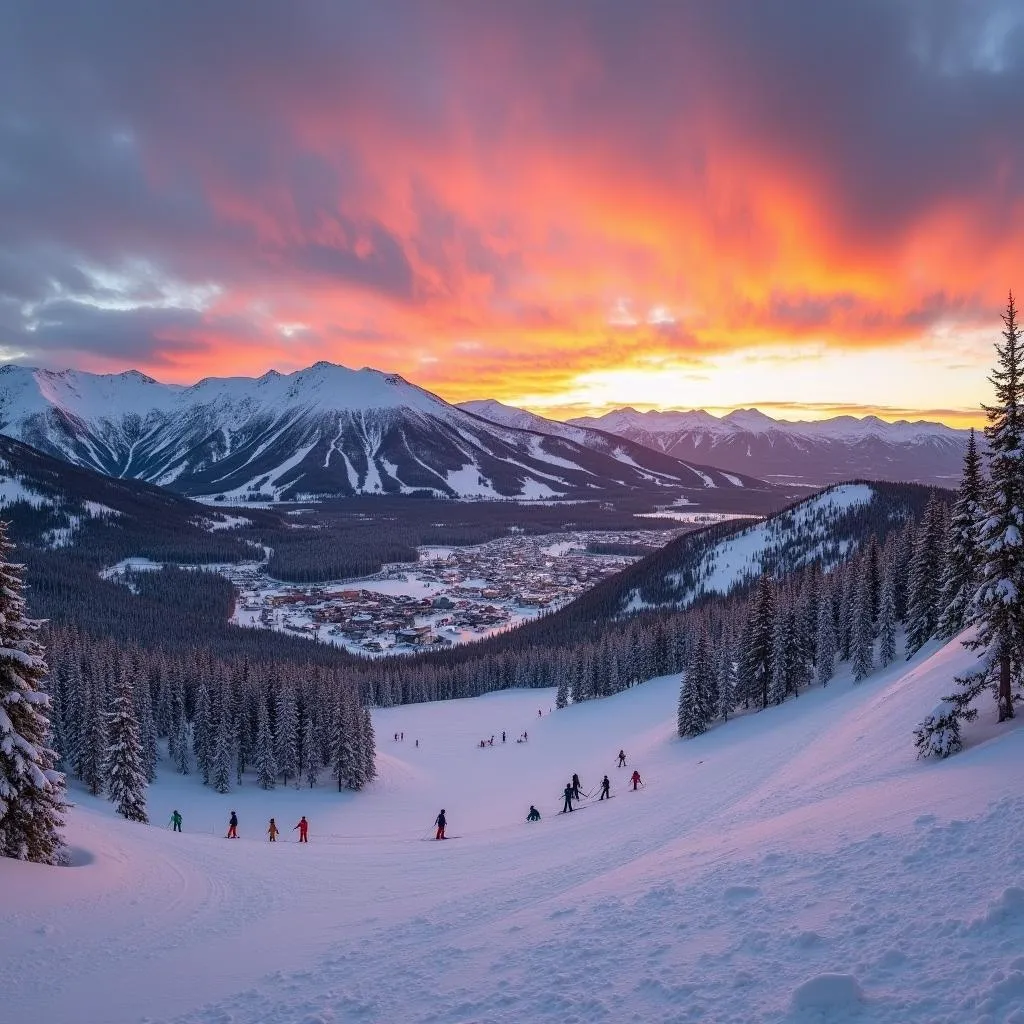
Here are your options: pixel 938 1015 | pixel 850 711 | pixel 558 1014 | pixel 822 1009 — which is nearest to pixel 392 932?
pixel 558 1014

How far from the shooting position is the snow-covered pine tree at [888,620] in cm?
4784

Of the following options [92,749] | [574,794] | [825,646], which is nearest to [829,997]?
[574,794]

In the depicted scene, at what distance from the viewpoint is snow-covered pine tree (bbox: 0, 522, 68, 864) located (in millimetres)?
17922

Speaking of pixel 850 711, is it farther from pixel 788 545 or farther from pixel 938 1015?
pixel 788 545

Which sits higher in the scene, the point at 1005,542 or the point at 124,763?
the point at 1005,542

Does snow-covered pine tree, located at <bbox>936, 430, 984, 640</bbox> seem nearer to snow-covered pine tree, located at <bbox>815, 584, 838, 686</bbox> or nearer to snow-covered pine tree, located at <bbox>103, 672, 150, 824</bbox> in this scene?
snow-covered pine tree, located at <bbox>815, 584, 838, 686</bbox>

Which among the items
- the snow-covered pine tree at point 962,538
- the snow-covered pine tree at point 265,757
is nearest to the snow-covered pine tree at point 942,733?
the snow-covered pine tree at point 962,538

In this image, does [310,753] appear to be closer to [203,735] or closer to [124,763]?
[203,735]

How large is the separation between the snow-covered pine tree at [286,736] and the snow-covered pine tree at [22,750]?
32144 millimetres

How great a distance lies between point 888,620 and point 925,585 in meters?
7.74

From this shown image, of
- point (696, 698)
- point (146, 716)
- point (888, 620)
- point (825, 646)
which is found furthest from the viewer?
point (146, 716)

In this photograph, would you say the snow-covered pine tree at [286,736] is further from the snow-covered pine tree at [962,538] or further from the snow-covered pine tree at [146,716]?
the snow-covered pine tree at [962,538]

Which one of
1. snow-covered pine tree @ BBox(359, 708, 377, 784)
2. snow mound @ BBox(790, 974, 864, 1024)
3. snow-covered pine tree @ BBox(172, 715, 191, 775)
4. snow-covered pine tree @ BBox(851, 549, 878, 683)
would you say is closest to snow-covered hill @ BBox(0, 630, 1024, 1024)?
snow mound @ BBox(790, 974, 864, 1024)

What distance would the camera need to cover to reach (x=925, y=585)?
45.2 meters
